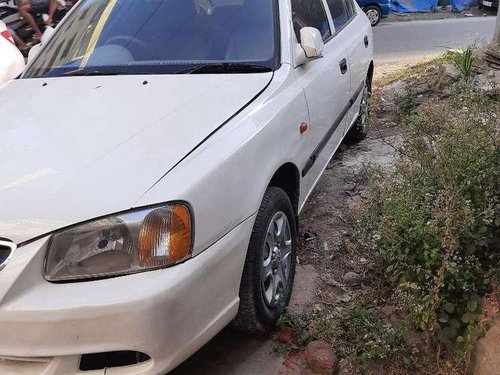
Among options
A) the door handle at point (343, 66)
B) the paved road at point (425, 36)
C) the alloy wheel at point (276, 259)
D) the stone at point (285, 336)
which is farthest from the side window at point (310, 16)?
the paved road at point (425, 36)

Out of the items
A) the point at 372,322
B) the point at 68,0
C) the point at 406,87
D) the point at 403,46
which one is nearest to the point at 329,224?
the point at 372,322

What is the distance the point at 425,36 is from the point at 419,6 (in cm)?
604

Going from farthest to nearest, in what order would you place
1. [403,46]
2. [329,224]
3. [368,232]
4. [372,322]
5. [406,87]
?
[403,46]
[406,87]
[329,224]
[368,232]
[372,322]

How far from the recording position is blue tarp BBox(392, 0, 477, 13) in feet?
59.5

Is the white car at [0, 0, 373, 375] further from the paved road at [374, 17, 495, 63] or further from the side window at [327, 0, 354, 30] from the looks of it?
the paved road at [374, 17, 495, 63]

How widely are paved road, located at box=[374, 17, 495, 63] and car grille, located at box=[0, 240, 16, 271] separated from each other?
28.8 feet

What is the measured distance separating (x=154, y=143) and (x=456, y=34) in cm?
1230

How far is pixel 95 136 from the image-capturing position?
8.44 ft

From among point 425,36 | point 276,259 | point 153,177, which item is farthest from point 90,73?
point 425,36

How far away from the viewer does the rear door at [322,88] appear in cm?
354

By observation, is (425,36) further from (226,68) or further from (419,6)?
(226,68)

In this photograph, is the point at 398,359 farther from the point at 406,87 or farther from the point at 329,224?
the point at 406,87

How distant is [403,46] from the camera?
11.7 meters

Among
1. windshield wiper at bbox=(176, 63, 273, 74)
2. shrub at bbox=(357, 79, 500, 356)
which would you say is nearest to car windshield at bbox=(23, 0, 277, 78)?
windshield wiper at bbox=(176, 63, 273, 74)
